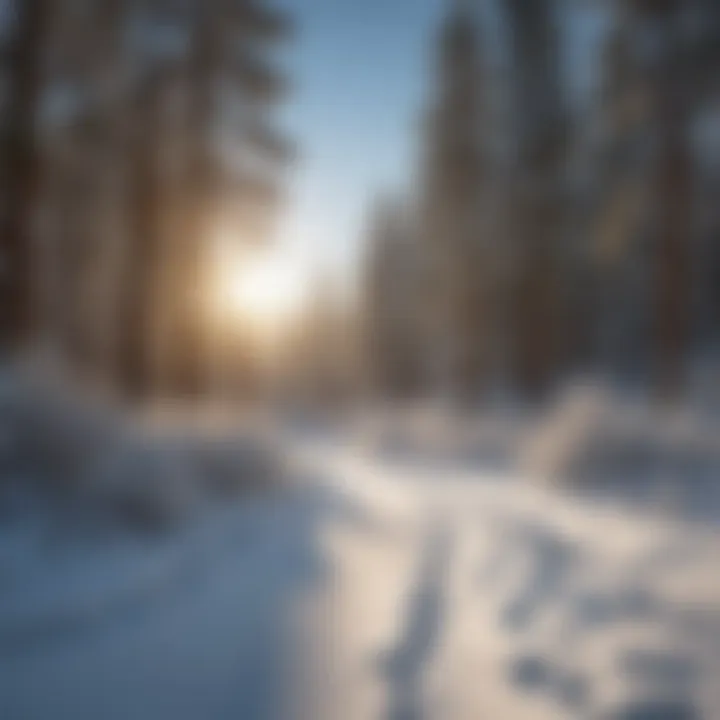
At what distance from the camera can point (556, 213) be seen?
15.7m


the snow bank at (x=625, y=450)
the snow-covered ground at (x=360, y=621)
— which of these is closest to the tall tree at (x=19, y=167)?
the snow-covered ground at (x=360, y=621)

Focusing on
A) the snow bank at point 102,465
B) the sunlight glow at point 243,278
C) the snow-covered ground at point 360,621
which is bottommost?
the snow-covered ground at point 360,621

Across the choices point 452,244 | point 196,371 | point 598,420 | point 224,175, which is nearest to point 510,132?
point 452,244

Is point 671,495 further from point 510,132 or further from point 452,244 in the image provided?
point 452,244

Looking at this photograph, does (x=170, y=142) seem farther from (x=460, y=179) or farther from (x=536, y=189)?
(x=460, y=179)

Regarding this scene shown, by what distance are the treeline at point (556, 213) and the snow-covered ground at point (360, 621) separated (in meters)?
7.97

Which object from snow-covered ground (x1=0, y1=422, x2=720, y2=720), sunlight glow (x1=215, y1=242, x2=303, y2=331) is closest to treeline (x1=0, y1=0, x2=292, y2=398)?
sunlight glow (x1=215, y1=242, x2=303, y2=331)

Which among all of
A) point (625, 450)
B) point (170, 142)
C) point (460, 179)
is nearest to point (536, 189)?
point (460, 179)

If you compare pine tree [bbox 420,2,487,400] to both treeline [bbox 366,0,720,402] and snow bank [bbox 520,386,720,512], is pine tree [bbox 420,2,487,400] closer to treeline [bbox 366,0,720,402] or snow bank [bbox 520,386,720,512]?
treeline [bbox 366,0,720,402]

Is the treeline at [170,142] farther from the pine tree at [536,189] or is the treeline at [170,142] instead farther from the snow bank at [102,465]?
the snow bank at [102,465]

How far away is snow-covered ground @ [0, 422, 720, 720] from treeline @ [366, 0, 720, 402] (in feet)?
26.1

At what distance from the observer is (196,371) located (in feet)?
42.0

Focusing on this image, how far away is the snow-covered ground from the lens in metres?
2.07

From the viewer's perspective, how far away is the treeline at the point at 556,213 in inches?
418
